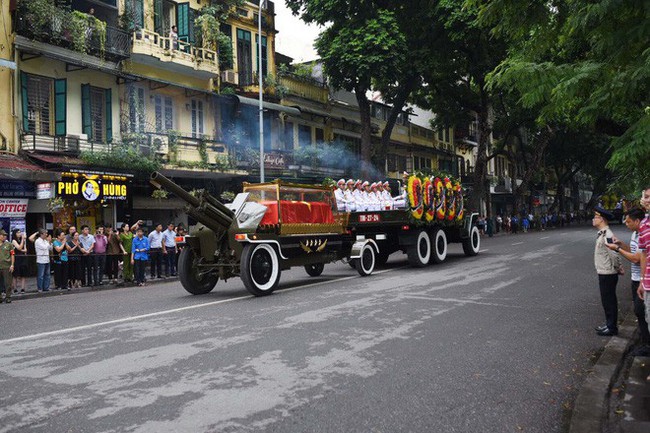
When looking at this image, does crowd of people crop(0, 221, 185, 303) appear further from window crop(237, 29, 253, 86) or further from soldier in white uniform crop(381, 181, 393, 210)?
window crop(237, 29, 253, 86)

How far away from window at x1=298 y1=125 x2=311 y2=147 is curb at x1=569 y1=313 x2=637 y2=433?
26.9 metres

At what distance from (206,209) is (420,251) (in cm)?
795

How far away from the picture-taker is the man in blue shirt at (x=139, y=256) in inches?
706

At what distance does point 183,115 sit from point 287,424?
23.3m

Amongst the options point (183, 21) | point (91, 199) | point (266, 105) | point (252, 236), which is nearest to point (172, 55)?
point (183, 21)

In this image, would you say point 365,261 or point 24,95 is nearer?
point 365,261

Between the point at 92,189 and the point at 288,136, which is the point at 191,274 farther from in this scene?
the point at 288,136

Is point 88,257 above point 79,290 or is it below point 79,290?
above

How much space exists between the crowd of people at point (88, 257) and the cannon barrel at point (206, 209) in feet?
17.2

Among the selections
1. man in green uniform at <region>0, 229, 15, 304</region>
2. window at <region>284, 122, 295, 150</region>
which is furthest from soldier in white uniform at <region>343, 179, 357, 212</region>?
window at <region>284, 122, 295, 150</region>

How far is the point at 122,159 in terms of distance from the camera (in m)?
21.4

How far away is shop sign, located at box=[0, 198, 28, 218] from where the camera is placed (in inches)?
729

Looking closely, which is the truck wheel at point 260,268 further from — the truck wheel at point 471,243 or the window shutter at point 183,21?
A: the window shutter at point 183,21

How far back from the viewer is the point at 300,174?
30.6m
